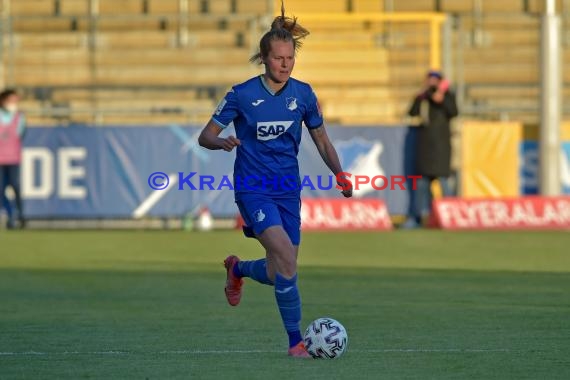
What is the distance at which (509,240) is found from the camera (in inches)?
776

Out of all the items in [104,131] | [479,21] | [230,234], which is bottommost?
[230,234]

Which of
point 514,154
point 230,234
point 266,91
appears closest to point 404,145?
point 514,154

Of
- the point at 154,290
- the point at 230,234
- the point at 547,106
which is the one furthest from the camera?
the point at 547,106

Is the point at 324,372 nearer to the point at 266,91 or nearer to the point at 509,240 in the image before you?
the point at 266,91

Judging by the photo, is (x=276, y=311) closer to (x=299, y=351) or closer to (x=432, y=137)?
(x=299, y=351)

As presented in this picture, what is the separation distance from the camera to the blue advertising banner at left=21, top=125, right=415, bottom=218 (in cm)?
2259

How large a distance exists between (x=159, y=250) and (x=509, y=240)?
4.89 meters

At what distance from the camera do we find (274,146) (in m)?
8.58

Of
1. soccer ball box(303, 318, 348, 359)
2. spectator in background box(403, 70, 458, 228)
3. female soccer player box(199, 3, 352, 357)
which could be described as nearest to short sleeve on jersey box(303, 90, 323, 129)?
female soccer player box(199, 3, 352, 357)

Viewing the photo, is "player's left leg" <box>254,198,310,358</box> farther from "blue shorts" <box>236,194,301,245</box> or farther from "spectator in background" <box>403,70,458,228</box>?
"spectator in background" <box>403,70,458,228</box>

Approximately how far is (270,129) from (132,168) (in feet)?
46.8

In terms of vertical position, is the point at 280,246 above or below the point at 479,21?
below

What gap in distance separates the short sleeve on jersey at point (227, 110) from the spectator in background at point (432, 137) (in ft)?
44.3

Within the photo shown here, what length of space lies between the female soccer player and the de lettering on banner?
1360 centimetres
